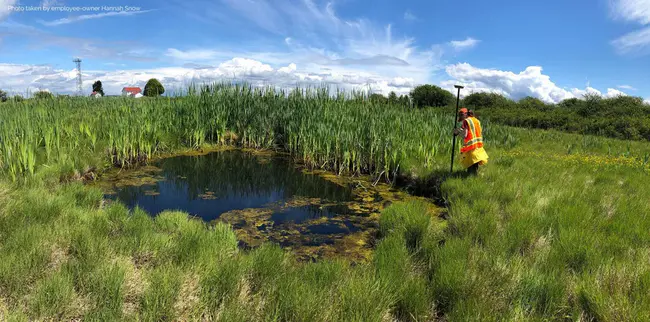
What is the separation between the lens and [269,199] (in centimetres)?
701

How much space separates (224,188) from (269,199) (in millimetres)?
1339

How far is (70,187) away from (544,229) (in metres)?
6.65

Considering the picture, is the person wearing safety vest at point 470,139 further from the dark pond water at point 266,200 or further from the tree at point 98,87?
the tree at point 98,87

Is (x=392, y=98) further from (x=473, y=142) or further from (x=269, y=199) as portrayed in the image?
(x=269, y=199)

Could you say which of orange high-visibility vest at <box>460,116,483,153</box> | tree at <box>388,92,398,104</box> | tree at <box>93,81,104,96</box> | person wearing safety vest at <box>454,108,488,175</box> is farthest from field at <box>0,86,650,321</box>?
tree at <box>93,81,104,96</box>

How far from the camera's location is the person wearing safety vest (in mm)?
6588

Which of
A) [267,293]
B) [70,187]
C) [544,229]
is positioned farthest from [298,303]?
[70,187]

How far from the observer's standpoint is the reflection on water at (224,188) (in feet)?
20.8

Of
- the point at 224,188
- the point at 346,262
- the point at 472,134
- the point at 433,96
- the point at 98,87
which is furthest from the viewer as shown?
the point at 433,96

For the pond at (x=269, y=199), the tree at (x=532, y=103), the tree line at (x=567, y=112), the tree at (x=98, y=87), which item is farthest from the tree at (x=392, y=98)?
the tree at (x=98, y=87)

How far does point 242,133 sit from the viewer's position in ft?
41.8

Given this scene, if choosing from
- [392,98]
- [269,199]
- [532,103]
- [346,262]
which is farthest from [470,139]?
[532,103]

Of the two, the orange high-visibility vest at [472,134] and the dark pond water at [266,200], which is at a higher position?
the orange high-visibility vest at [472,134]

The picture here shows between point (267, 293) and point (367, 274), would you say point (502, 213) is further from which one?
point (267, 293)
